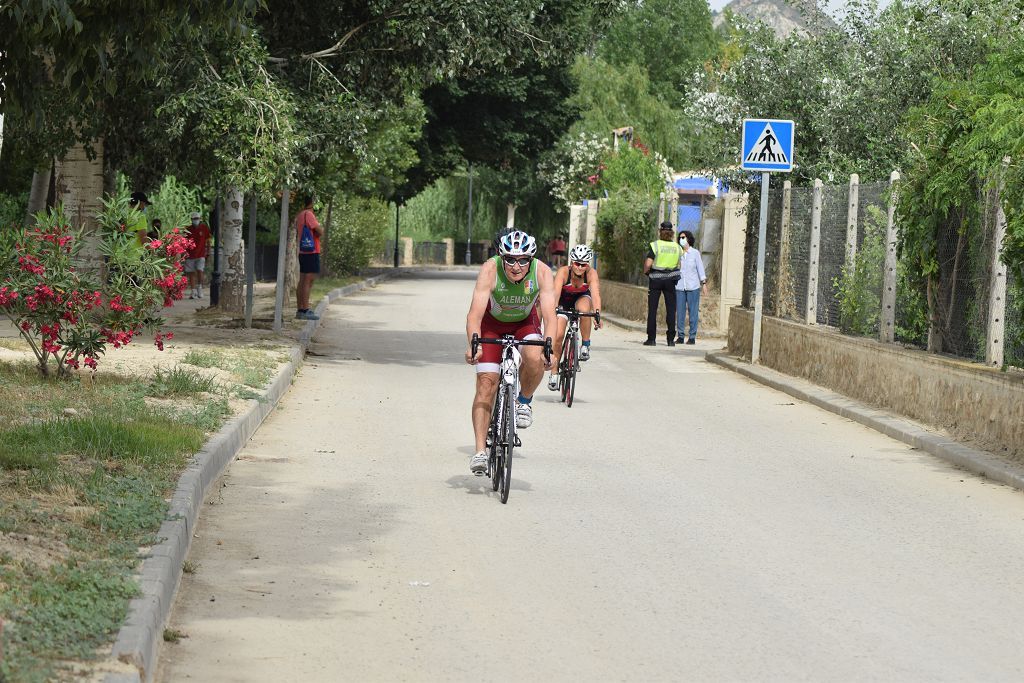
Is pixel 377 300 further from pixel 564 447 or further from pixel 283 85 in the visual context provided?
pixel 564 447

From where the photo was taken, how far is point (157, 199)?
3619 cm

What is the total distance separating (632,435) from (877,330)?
444cm

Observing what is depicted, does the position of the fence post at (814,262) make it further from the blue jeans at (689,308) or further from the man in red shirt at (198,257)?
the man in red shirt at (198,257)

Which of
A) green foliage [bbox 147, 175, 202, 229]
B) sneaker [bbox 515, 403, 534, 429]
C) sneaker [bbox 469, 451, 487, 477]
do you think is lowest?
sneaker [bbox 469, 451, 487, 477]

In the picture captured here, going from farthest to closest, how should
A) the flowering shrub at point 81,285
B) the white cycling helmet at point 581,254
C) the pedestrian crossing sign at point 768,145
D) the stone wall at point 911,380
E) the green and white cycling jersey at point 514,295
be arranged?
the pedestrian crossing sign at point 768,145 → the white cycling helmet at point 581,254 → the flowering shrub at point 81,285 → the stone wall at point 911,380 → the green and white cycling jersey at point 514,295

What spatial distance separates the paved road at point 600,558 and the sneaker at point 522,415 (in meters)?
0.40

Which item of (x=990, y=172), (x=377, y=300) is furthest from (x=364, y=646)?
(x=377, y=300)

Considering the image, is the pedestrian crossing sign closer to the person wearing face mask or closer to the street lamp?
the person wearing face mask

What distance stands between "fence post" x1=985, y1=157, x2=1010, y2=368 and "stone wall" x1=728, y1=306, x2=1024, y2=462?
0.62 feet

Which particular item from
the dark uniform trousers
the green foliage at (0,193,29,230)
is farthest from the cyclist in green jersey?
the green foliage at (0,193,29,230)

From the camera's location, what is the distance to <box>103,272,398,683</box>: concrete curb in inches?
208

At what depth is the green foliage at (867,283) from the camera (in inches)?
646

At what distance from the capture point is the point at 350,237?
47.8 meters

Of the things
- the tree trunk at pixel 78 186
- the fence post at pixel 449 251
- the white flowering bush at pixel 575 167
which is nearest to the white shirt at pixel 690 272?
the tree trunk at pixel 78 186
